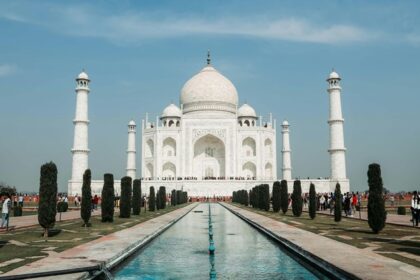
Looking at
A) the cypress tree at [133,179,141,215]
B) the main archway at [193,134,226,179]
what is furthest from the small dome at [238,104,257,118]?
the cypress tree at [133,179,141,215]

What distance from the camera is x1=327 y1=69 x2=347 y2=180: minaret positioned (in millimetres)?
37375

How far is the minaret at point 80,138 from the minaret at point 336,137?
20.6m

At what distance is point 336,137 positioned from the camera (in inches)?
1473

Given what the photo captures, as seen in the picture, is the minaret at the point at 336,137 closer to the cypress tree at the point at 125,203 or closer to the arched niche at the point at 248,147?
the arched niche at the point at 248,147

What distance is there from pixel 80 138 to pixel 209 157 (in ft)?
46.7

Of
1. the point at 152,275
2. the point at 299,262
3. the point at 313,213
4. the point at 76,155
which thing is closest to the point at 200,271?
the point at 152,275

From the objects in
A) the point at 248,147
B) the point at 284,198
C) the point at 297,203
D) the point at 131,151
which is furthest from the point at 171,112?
the point at 297,203

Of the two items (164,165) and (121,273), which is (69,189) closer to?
(164,165)

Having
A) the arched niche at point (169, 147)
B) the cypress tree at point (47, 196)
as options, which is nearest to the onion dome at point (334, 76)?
the arched niche at point (169, 147)

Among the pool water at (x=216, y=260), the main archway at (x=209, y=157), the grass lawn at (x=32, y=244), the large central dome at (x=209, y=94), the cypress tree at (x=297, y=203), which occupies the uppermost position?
the large central dome at (x=209, y=94)

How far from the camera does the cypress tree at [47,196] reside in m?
10.1

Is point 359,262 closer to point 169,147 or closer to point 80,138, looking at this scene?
point 80,138

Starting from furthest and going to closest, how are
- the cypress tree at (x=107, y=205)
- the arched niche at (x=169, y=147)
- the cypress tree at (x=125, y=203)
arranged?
the arched niche at (x=169, y=147) < the cypress tree at (x=125, y=203) < the cypress tree at (x=107, y=205)

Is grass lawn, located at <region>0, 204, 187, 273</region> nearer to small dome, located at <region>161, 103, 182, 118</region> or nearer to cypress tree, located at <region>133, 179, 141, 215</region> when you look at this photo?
cypress tree, located at <region>133, 179, 141, 215</region>
